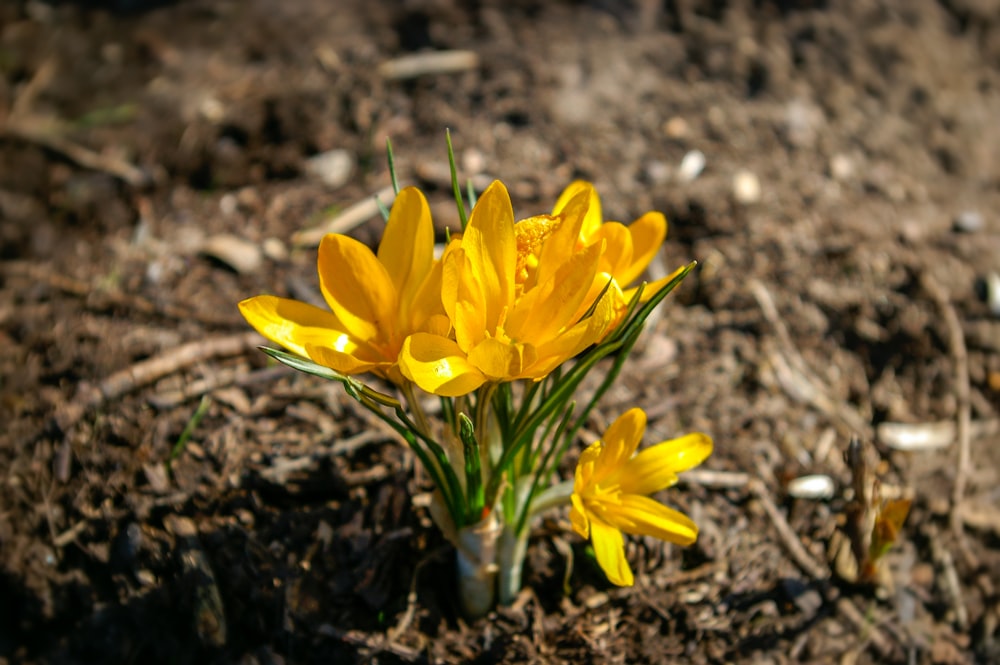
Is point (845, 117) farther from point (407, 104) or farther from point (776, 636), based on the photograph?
point (776, 636)

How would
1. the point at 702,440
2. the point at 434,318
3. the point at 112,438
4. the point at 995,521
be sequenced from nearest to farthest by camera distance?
the point at 434,318 → the point at 702,440 → the point at 112,438 → the point at 995,521

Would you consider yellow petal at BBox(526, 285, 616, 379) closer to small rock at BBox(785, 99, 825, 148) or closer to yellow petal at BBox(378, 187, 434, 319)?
yellow petal at BBox(378, 187, 434, 319)

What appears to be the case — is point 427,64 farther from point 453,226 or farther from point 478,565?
point 478,565

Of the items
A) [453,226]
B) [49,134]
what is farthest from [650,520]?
[49,134]

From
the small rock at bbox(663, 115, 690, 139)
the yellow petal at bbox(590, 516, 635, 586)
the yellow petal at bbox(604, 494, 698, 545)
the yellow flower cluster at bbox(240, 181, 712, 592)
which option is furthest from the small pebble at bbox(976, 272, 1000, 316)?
the yellow petal at bbox(590, 516, 635, 586)

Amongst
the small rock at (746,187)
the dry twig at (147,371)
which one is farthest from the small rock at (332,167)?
the small rock at (746,187)

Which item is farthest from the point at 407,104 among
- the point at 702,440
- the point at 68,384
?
the point at 702,440
